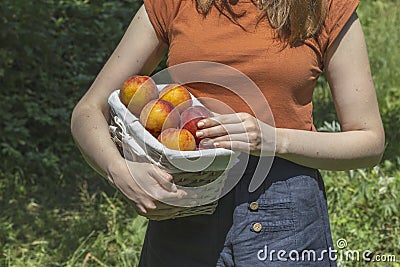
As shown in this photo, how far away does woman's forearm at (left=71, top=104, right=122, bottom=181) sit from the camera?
5.17ft

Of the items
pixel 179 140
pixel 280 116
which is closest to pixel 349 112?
pixel 280 116

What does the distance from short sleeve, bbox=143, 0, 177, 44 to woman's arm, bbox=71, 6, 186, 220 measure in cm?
1

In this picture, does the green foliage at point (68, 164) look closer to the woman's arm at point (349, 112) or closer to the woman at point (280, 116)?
the woman at point (280, 116)

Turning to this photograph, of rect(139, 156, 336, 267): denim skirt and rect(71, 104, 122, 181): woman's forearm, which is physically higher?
rect(71, 104, 122, 181): woman's forearm

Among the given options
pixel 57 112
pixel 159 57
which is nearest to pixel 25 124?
pixel 57 112

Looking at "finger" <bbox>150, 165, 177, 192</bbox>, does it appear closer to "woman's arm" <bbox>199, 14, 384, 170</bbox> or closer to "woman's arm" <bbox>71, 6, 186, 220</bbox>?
"woman's arm" <bbox>71, 6, 186, 220</bbox>

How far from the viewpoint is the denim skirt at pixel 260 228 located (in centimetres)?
160

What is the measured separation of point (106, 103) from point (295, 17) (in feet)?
1.51

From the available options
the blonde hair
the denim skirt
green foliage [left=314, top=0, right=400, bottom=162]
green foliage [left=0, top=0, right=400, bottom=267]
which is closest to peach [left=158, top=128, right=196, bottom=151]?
the denim skirt

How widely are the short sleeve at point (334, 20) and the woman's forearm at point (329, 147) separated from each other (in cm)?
19

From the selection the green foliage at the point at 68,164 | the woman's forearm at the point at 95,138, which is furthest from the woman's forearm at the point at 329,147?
the green foliage at the point at 68,164

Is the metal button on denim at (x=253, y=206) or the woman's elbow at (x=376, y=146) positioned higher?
the woman's elbow at (x=376, y=146)

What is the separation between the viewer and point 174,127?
1455 millimetres

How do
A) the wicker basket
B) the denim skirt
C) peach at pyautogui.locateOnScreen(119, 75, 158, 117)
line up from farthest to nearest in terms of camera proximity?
the denim skirt → peach at pyautogui.locateOnScreen(119, 75, 158, 117) → the wicker basket
